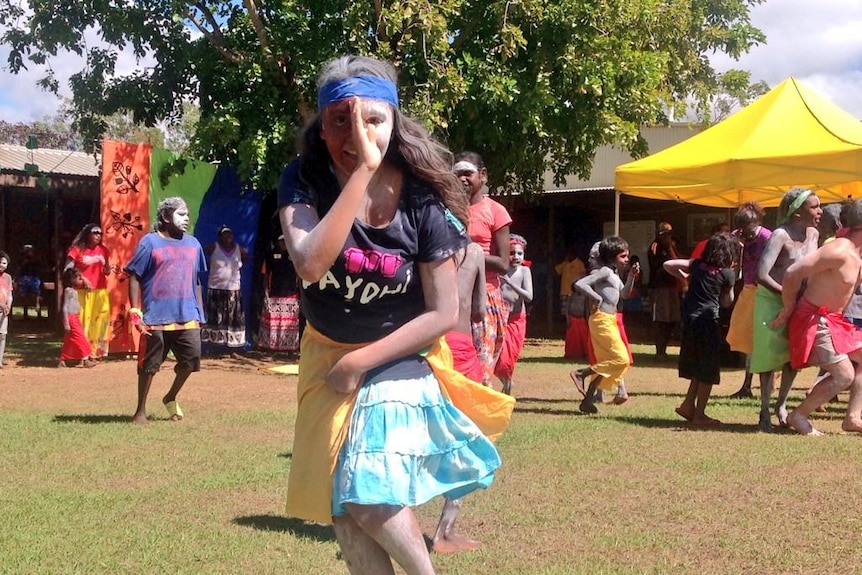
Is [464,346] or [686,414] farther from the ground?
[464,346]

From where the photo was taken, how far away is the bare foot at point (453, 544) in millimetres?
4359

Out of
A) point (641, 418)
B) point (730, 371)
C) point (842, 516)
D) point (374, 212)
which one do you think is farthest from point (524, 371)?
point (374, 212)

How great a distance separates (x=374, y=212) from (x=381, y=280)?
195 mm

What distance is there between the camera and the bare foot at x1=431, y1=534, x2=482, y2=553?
14.3 feet

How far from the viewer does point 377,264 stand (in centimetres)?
261

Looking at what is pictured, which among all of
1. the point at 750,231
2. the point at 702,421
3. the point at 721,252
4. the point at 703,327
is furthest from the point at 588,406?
the point at 750,231

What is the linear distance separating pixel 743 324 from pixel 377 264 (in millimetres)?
6998

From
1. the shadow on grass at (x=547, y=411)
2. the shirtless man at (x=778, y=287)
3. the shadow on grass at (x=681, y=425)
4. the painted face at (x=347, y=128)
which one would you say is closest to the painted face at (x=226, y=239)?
the shadow on grass at (x=547, y=411)

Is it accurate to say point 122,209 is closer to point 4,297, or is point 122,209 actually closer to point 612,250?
point 4,297

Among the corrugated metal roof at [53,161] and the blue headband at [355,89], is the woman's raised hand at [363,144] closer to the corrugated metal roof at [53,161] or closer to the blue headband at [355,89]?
the blue headband at [355,89]

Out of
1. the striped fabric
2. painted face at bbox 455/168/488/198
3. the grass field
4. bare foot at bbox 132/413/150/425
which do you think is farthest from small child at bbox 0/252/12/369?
the striped fabric

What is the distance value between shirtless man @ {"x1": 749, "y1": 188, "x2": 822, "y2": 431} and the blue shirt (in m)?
4.52

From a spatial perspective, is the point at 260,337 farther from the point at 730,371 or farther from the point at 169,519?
the point at 169,519

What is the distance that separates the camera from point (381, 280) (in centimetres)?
263
